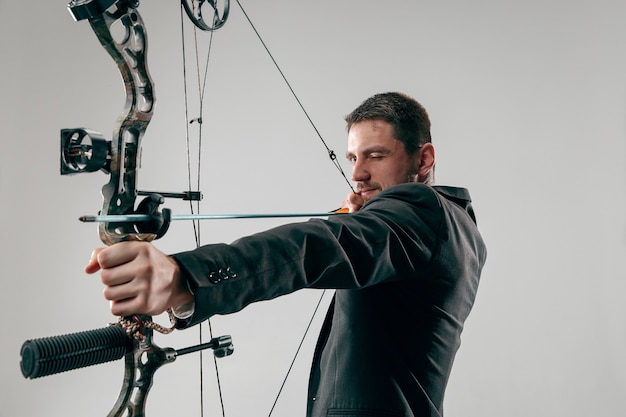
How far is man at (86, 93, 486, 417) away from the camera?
771 millimetres

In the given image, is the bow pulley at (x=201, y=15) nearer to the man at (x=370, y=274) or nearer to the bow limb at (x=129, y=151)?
the bow limb at (x=129, y=151)

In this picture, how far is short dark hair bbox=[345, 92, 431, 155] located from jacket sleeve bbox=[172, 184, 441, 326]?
54cm

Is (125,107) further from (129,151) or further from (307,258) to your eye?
(307,258)

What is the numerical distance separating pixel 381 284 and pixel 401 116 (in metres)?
0.56

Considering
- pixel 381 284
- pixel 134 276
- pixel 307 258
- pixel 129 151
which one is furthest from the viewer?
pixel 381 284

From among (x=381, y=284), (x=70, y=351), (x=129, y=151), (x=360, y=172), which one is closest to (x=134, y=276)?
(x=70, y=351)

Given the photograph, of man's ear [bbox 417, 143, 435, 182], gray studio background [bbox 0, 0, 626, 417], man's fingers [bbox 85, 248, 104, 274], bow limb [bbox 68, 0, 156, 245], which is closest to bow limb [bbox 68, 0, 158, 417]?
bow limb [bbox 68, 0, 156, 245]

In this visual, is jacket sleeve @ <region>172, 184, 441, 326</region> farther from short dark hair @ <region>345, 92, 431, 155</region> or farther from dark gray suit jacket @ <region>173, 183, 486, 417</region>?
short dark hair @ <region>345, 92, 431, 155</region>

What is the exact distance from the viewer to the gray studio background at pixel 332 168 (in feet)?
10.3

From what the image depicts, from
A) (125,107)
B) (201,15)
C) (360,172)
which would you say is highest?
(201,15)

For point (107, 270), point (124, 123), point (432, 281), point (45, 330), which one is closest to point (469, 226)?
point (432, 281)

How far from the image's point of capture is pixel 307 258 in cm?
88

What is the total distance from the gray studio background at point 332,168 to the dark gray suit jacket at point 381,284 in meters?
1.81

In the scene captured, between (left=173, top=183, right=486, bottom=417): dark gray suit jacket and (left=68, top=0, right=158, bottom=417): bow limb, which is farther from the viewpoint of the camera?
(left=68, top=0, right=158, bottom=417): bow limb
